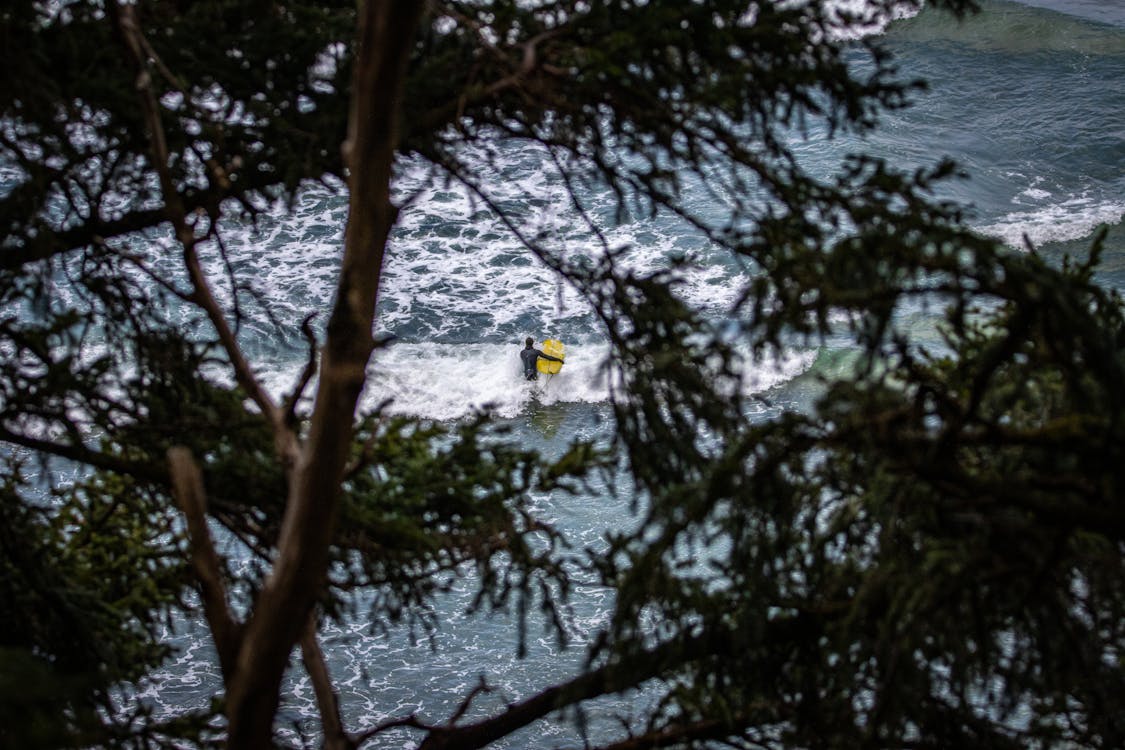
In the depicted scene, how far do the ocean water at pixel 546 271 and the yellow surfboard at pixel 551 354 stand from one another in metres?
0.20

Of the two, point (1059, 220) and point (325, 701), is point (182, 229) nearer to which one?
point (325, 701)

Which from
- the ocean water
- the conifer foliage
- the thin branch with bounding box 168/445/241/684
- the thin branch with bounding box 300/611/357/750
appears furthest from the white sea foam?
the thin branch with bounding box 168/445/241/684

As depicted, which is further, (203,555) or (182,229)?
(182,229)

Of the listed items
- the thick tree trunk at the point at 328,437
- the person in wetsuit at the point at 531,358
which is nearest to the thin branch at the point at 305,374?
the thick tree trunk at the point at 328,437

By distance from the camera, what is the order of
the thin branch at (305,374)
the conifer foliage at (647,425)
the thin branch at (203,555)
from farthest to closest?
the thin branch at (203,555) → the thin branch at (305,374) → the conifer foliage at (647,425)

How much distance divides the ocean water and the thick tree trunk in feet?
24.1

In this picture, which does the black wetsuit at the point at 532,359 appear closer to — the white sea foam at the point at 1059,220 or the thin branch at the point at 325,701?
the white sea foam at the point at 1059,220

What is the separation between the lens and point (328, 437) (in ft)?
12.3

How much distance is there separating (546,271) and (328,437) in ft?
56.0

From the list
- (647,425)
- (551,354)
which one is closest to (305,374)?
(647,425)

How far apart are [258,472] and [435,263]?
53.2ft

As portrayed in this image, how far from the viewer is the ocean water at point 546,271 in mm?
11664

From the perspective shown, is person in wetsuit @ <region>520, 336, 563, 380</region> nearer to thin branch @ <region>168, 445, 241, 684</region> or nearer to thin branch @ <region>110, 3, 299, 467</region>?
thin branch @ <region>110, 3, 299, 467</region>

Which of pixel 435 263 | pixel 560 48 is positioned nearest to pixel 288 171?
pixel 560 48
